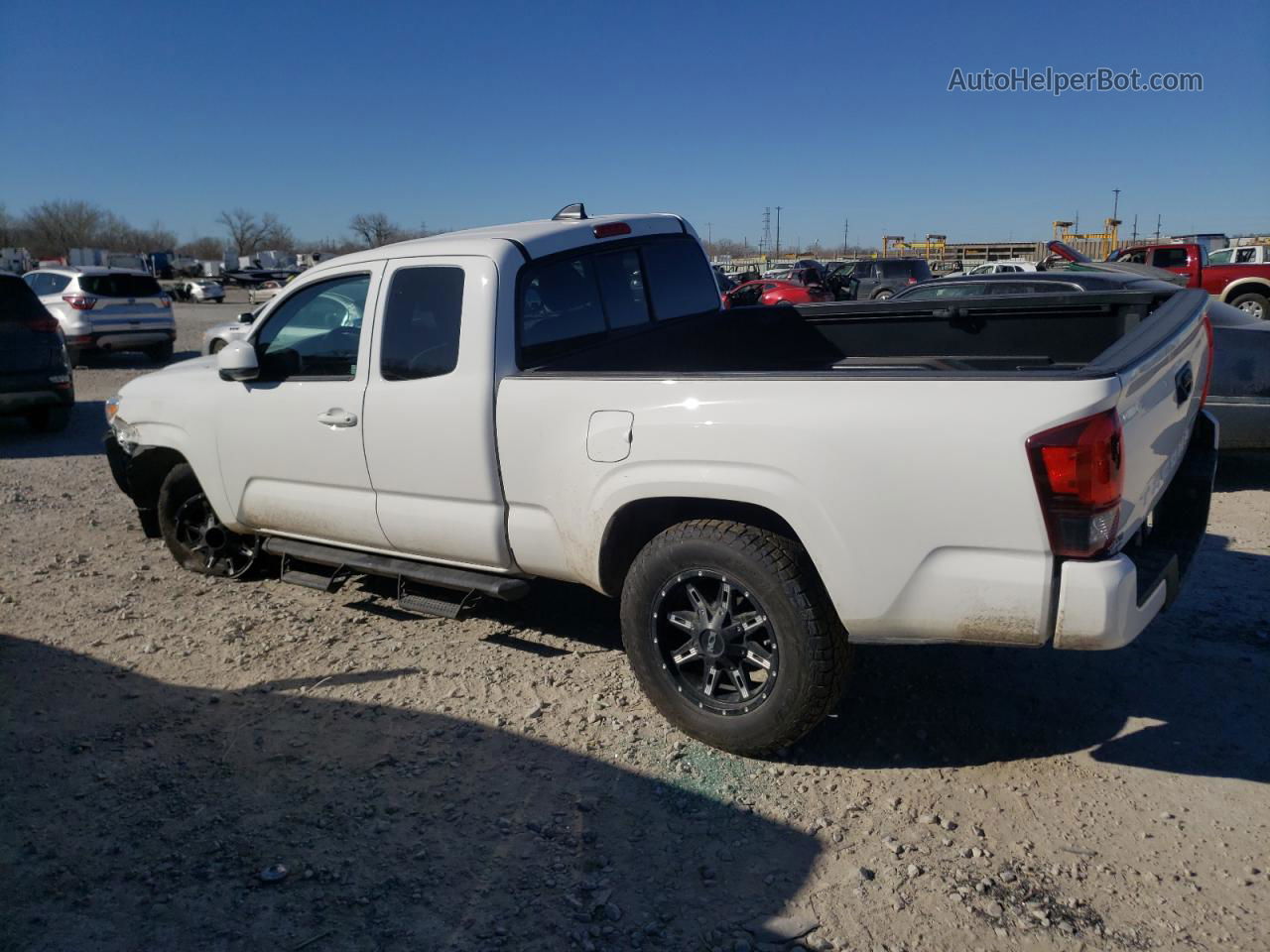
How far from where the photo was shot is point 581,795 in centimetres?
335

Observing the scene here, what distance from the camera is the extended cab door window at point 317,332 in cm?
456

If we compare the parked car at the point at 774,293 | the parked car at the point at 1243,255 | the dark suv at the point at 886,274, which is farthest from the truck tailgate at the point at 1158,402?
the dark suv at the point at 886,274

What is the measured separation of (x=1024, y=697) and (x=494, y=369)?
8.40 feet

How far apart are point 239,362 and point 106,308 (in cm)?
1377

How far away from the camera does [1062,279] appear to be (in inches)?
340

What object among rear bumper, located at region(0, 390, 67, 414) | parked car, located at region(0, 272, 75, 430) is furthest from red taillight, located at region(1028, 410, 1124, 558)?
rear bumper, located at region(0, 390, 67, 414)

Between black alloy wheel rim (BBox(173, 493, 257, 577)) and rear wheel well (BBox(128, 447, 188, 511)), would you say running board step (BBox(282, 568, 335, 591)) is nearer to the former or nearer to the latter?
black alloy wheel rim (BBox(173, 493, 257, 577))

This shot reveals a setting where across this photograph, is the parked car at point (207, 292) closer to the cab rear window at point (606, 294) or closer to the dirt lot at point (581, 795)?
the dirt lot at point (581, 795)

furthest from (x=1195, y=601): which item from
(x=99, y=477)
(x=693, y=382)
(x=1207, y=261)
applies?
(x=1207, y=261)

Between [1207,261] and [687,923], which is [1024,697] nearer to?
[687,923]

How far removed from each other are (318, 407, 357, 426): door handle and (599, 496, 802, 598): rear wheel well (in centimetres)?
146

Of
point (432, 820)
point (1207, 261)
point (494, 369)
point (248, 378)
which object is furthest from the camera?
point (1207, 261)

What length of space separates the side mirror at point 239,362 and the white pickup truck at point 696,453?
15 millimetres

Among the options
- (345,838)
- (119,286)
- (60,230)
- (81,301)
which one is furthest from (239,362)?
(60,230)
